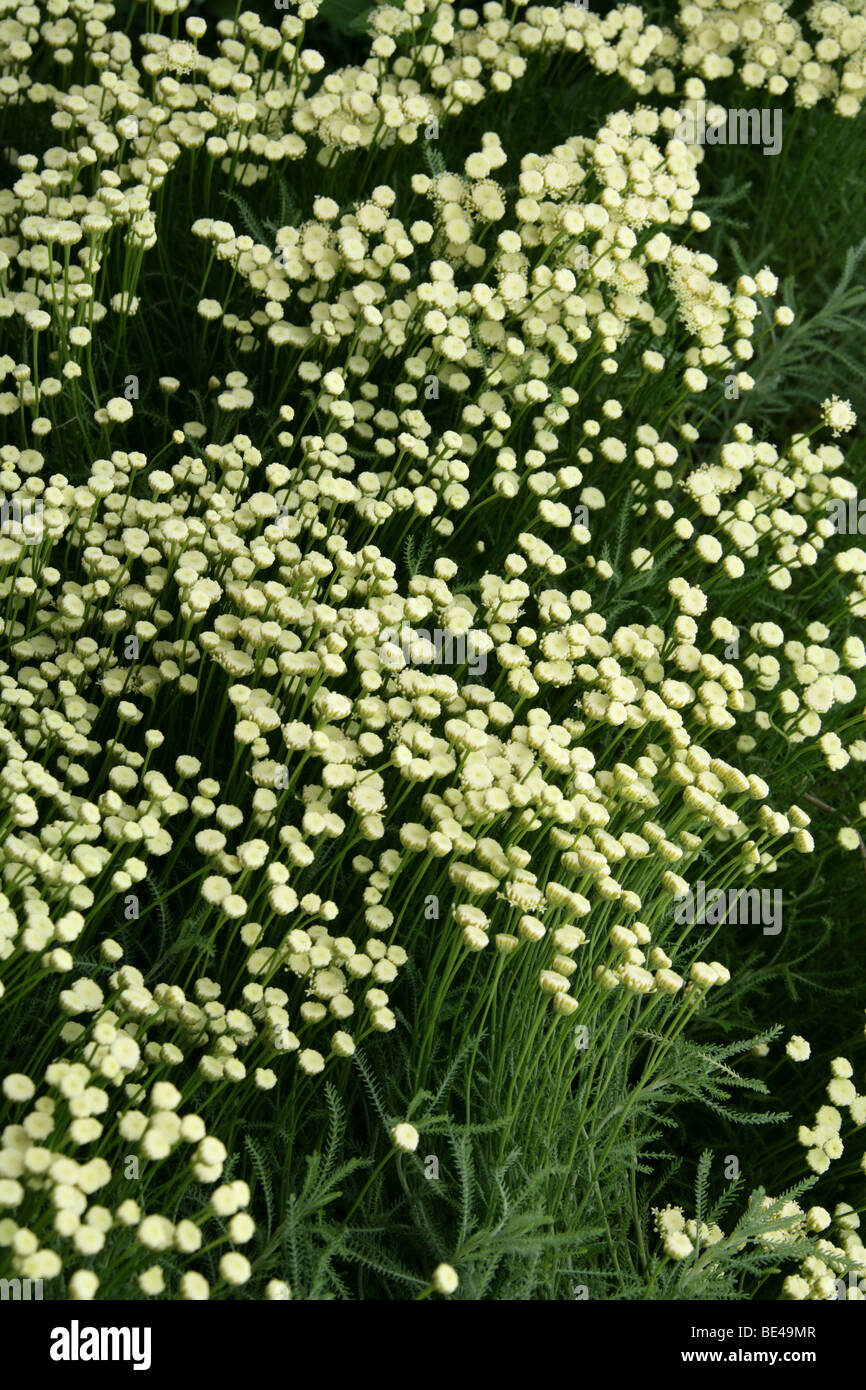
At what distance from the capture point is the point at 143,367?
10.7 feet

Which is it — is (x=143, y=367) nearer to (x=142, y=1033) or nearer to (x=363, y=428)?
(x=363, y=428)

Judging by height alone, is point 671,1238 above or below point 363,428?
below

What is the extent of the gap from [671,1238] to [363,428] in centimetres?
179

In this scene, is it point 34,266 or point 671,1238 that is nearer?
point 671,1238

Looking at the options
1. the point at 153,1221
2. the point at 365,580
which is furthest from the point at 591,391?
the point at 153,1221

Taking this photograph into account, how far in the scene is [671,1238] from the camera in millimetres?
2242

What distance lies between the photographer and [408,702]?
99.7 inches

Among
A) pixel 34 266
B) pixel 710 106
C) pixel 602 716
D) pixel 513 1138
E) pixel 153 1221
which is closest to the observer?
pixel 153 1221

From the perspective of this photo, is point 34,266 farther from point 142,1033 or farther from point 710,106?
point 710,106

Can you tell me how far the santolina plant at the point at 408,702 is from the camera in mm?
2199

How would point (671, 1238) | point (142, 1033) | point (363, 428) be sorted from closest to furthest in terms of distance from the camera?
point (142, 1033)
point (671, 1238)
point (363, 428)

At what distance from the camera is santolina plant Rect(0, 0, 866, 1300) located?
2199 millimetres
